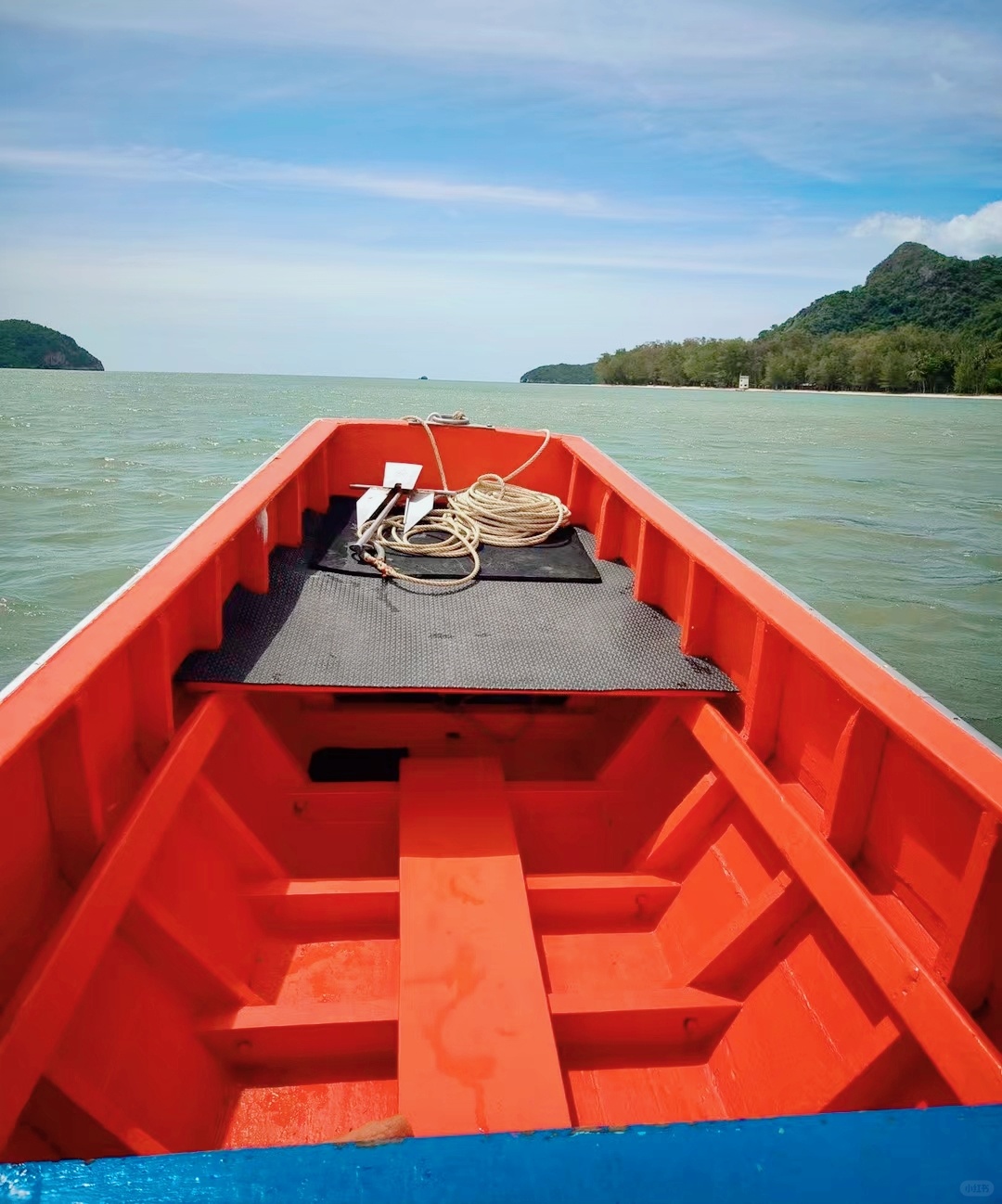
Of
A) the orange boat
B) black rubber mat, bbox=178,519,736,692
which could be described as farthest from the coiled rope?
the orange boat

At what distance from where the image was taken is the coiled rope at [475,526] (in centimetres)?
375

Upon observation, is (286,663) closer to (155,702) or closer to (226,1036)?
(155,702)

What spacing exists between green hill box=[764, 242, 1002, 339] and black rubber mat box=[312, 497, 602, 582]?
93.4 meters

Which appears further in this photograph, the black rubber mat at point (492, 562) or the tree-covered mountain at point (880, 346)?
the tree-covered mountain at point (880, 346)

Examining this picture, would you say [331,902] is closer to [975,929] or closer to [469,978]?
[469,978]

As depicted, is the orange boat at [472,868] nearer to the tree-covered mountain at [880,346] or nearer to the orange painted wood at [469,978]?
the orange painted wood at [469,978]

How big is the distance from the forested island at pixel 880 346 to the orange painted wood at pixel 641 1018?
83.6 metres

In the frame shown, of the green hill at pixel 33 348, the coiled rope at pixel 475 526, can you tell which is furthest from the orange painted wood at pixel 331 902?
the green hill at pixel 33 348

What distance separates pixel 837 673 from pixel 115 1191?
1607 millimetres

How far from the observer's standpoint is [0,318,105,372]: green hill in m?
128

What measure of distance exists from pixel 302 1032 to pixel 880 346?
90217 mm

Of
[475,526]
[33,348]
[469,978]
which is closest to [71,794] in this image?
[469,978]

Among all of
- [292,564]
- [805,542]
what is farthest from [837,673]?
[805,542]

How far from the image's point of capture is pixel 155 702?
2092mm
